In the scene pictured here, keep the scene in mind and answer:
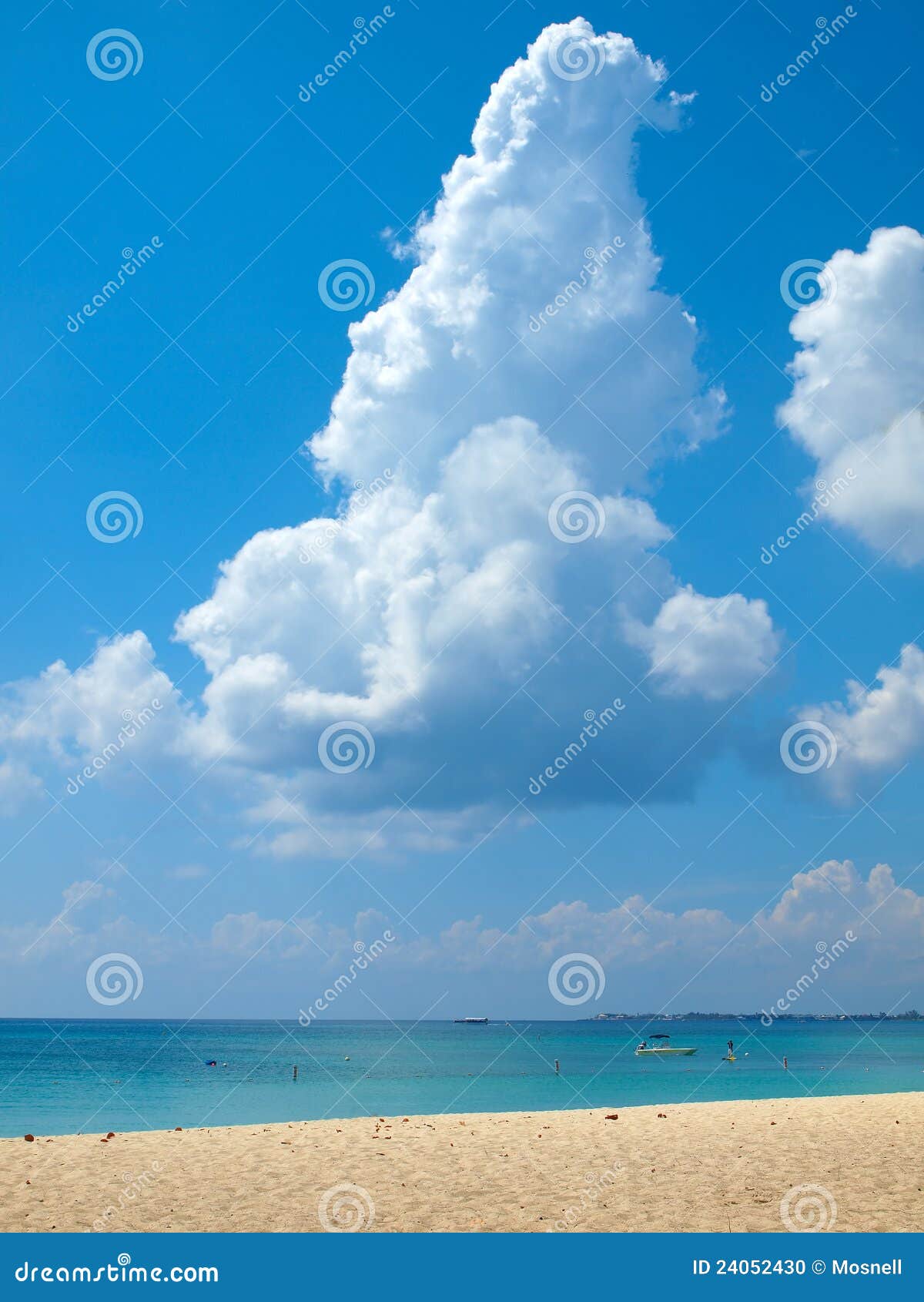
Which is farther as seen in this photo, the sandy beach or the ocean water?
the ocean water

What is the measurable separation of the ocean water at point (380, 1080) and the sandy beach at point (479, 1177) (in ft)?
50.3

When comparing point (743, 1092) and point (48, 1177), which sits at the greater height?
point (743, 1092)

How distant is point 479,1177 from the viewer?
1580cm

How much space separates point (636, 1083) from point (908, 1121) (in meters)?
36.8

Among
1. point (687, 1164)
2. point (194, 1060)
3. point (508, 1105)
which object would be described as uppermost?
point (194, 1060)

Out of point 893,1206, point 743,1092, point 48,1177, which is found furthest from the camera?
point 743,1092

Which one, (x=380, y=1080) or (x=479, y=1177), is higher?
(x=380, y=1080)

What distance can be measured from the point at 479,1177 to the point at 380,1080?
47.9m

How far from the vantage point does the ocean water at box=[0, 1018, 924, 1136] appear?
39000mm

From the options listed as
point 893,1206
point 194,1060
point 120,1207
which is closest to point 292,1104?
point 120,1207

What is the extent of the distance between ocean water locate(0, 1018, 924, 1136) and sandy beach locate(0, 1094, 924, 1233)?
15.3 m

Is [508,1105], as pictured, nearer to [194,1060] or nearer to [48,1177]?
[48,1177]

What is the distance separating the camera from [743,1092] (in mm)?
48656

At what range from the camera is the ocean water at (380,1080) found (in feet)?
128
